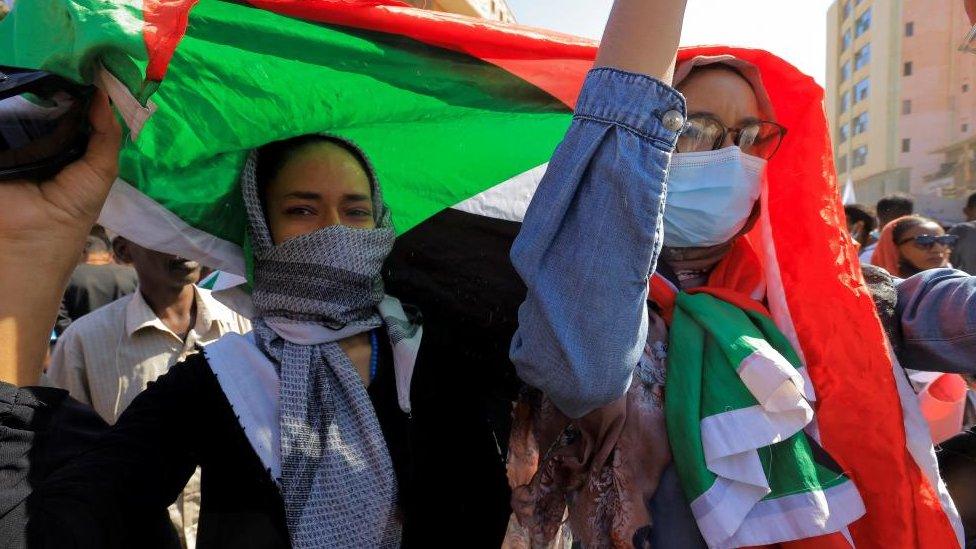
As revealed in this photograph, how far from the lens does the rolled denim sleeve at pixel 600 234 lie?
875mm

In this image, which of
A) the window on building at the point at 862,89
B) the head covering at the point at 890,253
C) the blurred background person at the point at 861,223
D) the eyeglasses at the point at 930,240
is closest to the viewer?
the eyeglasses at the point at 930,240

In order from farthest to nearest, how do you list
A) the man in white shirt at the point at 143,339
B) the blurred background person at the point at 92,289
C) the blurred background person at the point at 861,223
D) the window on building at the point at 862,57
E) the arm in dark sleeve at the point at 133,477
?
the window on building at the point at 862,57
the blurred background person at the point at 861,223
the blurred background person at the point at 92,289
the man in white shirt at the point at 143,339
the arm in dark sleeve at the point at 133,477

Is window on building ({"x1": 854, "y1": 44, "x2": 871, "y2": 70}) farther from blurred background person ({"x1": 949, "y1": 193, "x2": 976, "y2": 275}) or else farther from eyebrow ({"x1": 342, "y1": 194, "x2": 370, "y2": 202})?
eyebrow ({"x1": 342, "y1": 194, "x2": 370, "y2": 202})

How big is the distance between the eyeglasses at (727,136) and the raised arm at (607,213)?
57cm

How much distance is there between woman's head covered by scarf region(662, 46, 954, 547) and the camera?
49.7 inches

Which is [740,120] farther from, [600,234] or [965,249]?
[965,249]

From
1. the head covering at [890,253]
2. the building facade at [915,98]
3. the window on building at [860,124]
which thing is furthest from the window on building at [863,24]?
the head covering at [890,253]

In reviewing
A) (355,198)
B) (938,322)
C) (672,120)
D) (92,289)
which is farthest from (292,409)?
(92,289)

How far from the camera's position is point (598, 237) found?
2.88 feet

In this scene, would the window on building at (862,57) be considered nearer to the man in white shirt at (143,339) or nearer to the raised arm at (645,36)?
the man in white shirt at (143,339)

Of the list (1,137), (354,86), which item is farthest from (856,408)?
(1,137)

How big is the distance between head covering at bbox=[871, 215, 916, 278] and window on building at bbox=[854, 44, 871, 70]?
49.3m

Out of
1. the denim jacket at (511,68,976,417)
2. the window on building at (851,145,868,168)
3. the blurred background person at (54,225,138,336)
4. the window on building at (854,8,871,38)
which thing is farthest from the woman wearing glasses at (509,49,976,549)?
the window on building at (854,8,871,38)

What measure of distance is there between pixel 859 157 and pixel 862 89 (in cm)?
484
